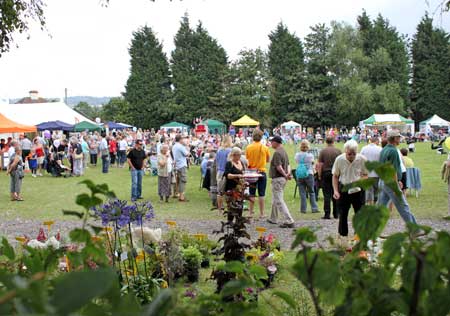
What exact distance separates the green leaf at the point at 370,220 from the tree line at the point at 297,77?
2470 inches

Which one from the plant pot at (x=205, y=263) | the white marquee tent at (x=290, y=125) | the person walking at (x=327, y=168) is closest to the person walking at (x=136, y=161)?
the person walking at (x=327, y=168)

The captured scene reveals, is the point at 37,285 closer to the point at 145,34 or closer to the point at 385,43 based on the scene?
the point at 385,43

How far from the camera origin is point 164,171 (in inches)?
567

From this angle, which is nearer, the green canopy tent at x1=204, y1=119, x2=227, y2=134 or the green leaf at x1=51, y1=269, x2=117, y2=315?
the green leaf at x1=51, y1=269, x2=117, y2=315

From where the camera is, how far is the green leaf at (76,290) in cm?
58

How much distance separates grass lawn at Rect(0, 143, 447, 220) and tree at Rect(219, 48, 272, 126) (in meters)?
44.5

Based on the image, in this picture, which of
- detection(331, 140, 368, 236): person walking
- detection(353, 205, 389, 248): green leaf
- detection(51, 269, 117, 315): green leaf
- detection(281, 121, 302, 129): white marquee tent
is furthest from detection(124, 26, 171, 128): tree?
detection(51, 269, 117, 315): green leaf

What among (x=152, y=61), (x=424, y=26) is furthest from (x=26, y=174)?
(x=424, y=26)

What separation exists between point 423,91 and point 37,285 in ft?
230

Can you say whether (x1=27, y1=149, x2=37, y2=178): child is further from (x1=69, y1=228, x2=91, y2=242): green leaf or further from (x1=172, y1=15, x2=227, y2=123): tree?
(x1=172, y1=15, x2=227, y2=123): tree

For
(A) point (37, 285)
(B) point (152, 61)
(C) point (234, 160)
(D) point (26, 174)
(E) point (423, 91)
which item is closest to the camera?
(A) point (37, 285)

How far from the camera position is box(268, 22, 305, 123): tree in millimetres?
66750

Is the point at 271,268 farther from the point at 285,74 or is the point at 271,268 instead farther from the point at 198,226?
the point at 285,74

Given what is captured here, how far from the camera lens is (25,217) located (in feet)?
41.4
